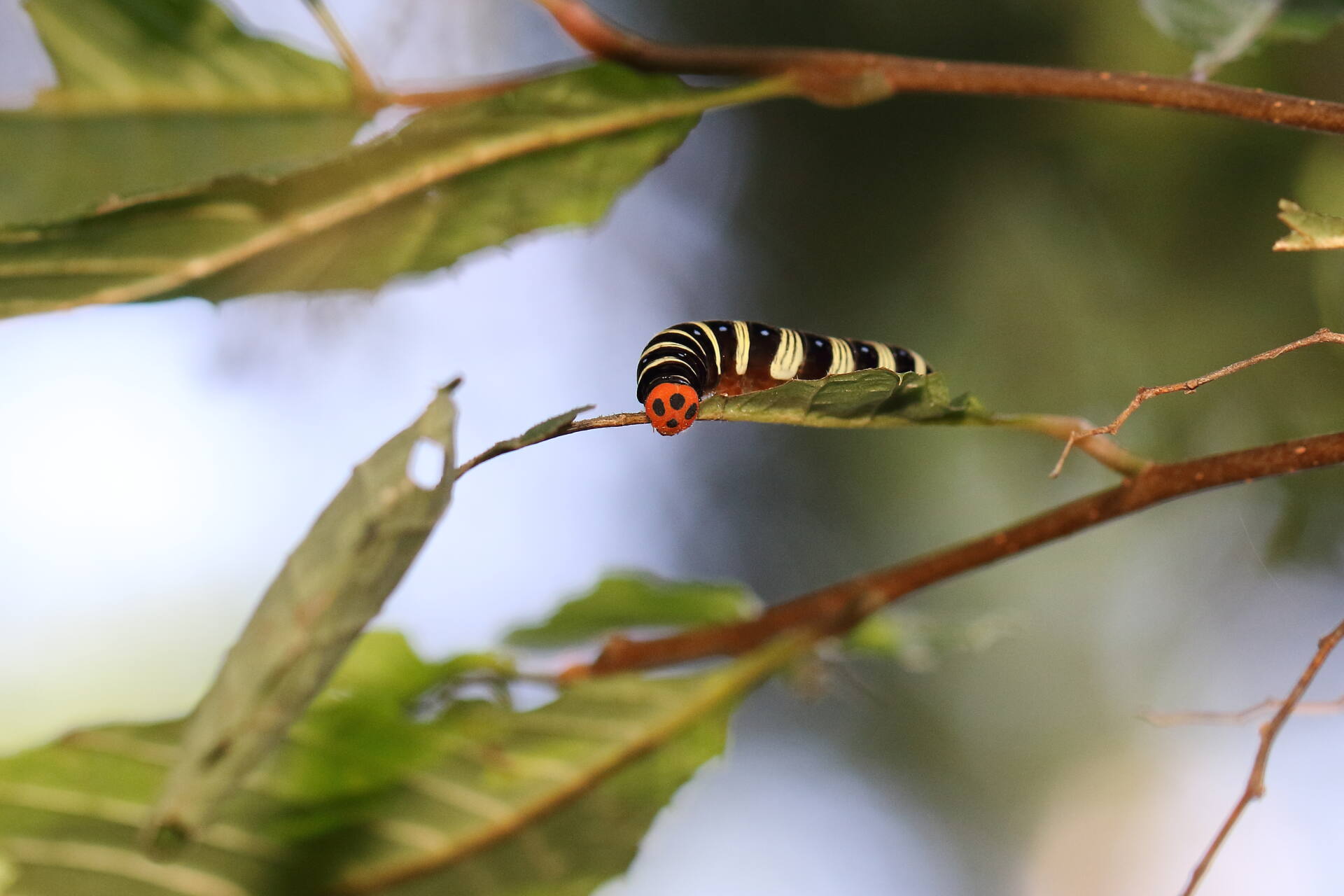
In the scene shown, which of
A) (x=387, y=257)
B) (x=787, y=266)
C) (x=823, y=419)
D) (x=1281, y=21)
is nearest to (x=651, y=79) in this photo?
(x=387, y=257)

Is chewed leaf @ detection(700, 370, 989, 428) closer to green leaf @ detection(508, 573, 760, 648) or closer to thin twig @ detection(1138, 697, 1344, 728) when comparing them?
thin twig @ detection(1138, 697, 1344, 728)

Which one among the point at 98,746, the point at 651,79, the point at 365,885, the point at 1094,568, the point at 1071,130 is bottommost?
the point at 365,885

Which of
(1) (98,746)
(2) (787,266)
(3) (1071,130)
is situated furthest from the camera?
(2) (787,266)

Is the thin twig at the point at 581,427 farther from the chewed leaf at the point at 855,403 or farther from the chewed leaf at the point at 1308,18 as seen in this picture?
the chewed leaf at the point at 1308,18

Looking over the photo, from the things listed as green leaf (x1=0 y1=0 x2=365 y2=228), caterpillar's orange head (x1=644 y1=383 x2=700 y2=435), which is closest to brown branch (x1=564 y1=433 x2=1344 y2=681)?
caterpillar's orange head (x1=644 y1=383 x2=700 y2=435)

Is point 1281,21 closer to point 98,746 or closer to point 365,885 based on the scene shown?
point 365,885

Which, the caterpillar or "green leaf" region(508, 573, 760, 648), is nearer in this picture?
the caterpillar

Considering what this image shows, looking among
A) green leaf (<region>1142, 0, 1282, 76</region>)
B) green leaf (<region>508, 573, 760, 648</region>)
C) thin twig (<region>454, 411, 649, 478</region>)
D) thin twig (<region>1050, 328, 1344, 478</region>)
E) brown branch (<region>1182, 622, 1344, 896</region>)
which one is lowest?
brown branch (<region>1182, 622, 1344, 896</region>)
